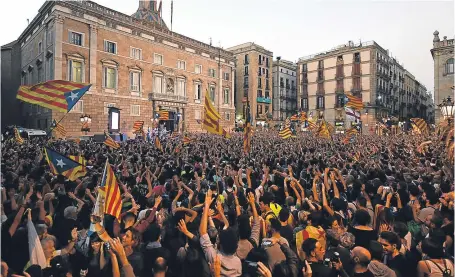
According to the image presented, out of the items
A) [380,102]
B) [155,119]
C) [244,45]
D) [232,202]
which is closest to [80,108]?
[155,119]

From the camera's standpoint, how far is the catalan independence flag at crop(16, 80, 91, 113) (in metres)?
8.10

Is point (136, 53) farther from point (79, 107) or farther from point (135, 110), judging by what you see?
point (79, 107)

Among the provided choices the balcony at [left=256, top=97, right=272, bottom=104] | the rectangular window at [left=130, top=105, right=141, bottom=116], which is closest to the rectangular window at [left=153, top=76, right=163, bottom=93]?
the rectangular window at [left=130, top=105, right=141, bottom=116]

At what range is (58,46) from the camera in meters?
28.8

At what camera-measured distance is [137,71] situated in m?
36.3

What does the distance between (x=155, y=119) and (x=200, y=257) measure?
32979 mm

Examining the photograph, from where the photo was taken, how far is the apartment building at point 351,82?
52062mm

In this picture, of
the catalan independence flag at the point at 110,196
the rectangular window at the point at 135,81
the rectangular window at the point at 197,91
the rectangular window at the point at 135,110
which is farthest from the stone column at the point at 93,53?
the catalan independence flag at the point at 110,196

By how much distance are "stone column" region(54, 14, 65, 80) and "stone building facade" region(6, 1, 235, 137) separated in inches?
1.9

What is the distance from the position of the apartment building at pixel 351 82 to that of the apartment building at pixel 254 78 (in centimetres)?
701

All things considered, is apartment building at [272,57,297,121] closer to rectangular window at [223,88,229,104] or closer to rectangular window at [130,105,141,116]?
rectangular window at [223,88,229,104]

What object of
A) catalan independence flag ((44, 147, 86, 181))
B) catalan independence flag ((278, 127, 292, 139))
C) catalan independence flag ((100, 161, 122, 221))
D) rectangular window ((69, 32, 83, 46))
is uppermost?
rectangular window ((69, 32, 83, 46))

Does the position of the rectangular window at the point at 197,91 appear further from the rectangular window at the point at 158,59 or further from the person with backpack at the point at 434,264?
the person with backpack at the point at 434,264

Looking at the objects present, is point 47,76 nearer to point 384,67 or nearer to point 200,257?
point 200,257
